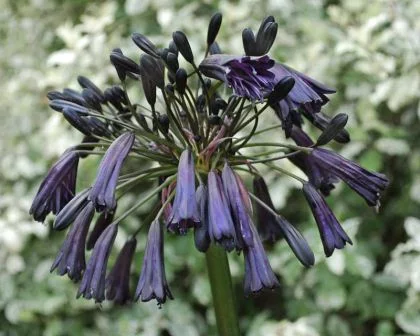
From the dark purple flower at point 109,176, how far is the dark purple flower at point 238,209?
0.20m

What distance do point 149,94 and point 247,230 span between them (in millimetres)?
324

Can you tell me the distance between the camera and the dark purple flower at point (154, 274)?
1.29 metres

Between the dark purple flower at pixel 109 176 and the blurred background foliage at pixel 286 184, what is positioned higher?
the blurred background foliage at pixel 286 184

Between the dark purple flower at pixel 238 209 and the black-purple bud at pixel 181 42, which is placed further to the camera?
the black-purple bud at pixel 181 42

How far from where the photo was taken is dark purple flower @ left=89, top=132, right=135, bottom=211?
126 centimetres

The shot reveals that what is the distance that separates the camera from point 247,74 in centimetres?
127

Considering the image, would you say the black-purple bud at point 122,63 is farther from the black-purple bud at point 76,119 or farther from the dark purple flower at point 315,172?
the dark purple flower at point 315,172

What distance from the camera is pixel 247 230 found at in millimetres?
1266

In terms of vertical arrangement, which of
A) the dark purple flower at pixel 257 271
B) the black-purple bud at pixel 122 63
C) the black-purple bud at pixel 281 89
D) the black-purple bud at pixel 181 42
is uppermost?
the black-purple bud at pixel 181 42

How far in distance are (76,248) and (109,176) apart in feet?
0.68

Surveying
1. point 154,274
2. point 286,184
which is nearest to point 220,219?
point 154,274

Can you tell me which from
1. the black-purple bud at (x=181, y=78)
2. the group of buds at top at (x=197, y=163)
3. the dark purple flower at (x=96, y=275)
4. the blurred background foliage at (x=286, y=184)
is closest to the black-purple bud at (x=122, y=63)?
the group of buds at top at (x=197, y=163)

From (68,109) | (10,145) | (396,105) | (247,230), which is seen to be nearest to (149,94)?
(68,109)

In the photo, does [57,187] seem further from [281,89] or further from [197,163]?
[281,89]
